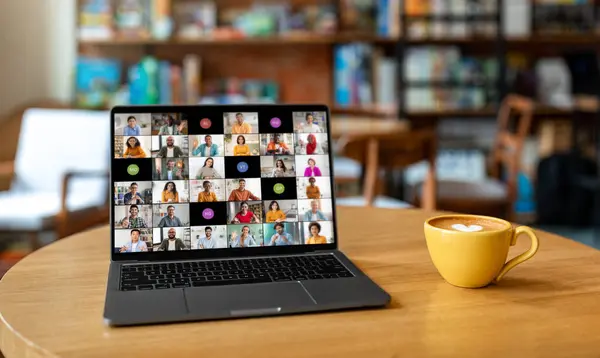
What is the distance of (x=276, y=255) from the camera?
1.10m

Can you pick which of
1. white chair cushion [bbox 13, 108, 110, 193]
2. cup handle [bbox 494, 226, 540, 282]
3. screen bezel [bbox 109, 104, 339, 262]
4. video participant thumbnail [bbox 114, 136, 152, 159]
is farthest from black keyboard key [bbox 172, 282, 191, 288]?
white chair cushion [bbox 13, 108, 110, 193]

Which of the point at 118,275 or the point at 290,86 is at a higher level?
the point at 290,86

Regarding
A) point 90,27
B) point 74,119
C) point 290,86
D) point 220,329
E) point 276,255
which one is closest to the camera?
point 220,329

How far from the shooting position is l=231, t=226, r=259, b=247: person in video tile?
1099 millimetres

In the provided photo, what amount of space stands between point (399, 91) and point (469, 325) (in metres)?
3.49

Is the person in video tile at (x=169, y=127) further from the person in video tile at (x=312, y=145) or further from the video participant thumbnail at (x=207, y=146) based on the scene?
the person in video tile at (x=312, y=145)

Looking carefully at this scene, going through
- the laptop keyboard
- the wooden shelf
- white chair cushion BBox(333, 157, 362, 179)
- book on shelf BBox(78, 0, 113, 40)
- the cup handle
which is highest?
book on shelf BBox(78, 0, 113, 40)

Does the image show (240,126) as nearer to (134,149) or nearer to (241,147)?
(241,147)

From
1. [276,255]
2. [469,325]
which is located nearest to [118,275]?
[276,255]

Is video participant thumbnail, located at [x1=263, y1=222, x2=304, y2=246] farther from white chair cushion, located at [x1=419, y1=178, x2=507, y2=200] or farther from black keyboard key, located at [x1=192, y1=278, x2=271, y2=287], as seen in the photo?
white chair cushion, located at [x1=419, y1=178, x2=507, y2=200]

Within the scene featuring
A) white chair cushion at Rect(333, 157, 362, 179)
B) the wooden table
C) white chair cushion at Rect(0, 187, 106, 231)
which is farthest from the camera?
white chair cushion at Rect(333, 157, 362, 179)

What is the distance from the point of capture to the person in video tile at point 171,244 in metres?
1.08

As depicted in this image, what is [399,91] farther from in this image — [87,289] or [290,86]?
[87,289]

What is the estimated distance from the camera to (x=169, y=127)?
112 cm
